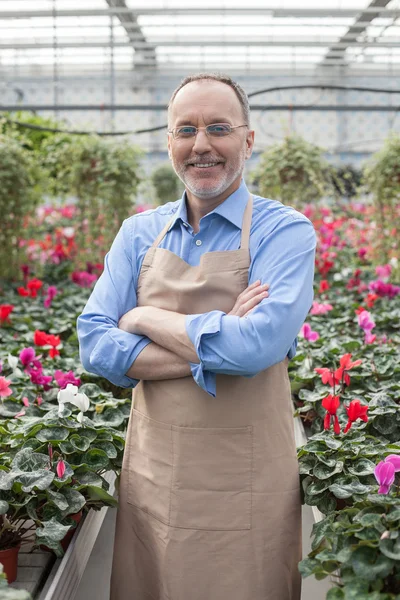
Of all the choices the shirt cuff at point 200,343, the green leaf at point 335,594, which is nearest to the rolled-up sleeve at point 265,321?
the shirt cuff at point 200,343

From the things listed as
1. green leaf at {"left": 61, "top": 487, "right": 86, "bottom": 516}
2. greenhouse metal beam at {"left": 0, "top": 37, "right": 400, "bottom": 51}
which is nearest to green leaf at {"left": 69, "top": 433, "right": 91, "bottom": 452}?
green leaf at {"left": 61, "top": 487, "right": 86, "bottom": 516}

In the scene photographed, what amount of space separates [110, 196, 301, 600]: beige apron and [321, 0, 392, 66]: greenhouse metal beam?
21.3 feet

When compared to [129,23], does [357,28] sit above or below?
above

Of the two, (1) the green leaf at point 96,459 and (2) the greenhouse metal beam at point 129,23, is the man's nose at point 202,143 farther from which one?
(2) the greenhouse metal beam at point 129,23

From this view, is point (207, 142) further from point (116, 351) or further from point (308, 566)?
point (308, 566)

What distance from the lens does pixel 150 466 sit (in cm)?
168

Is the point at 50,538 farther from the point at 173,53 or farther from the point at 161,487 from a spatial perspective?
the point at 173,53

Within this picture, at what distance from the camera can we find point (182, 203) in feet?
5.66

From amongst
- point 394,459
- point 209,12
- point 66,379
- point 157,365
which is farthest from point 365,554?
point 209,12

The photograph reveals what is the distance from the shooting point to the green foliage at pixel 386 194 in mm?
5457

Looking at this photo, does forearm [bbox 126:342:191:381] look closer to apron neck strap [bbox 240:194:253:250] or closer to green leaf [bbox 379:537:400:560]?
apron neck strap [bbox 240:194:253:250]

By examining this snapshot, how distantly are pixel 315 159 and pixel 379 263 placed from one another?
101 centimetres

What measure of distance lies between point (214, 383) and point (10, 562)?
68 centimetres

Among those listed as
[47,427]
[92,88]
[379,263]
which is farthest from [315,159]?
[92,88]
